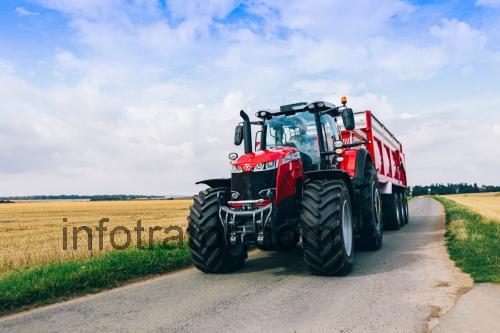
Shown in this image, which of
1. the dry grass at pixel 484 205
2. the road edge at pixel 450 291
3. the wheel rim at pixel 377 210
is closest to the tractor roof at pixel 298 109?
the wheel rim at pixel 377 210

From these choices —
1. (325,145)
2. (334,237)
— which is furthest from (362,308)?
(325,145)

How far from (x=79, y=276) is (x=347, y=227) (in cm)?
456

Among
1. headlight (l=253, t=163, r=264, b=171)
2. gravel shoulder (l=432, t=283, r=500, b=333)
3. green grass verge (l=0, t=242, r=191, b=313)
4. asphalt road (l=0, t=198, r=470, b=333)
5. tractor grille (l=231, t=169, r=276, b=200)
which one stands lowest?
gravel shoulder (l=432, t=283, r=500, b=333)

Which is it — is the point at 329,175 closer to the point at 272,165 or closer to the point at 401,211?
the point at 272,165

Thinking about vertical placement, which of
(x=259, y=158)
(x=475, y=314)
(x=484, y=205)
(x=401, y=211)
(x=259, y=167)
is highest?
(x=259, y=158)

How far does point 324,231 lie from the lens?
7.20 meters

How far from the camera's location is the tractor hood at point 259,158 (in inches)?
307

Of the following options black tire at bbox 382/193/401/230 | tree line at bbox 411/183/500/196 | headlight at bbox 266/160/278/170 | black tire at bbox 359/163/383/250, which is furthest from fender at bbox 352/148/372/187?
tree line at bbox 411/183/500/196

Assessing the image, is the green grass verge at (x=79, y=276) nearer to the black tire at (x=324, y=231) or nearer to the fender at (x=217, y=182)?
the fender at (x=217, y=182)

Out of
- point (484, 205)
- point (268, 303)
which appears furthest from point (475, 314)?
point (484, 205)

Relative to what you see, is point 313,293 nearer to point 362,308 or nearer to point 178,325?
point 362,308

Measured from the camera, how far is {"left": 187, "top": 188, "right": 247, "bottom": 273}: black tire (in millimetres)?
7832

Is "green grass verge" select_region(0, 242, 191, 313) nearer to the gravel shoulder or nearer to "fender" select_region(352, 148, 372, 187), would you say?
"fender" select_region(352, 148, 372, 187)

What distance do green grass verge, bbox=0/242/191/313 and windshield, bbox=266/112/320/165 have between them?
3050mm
